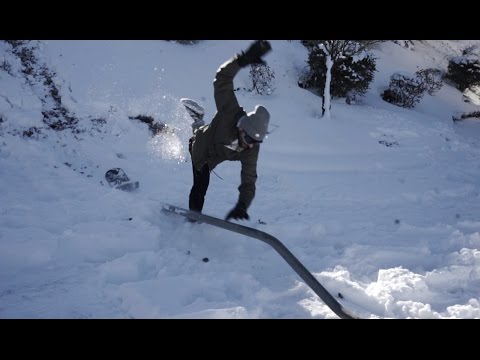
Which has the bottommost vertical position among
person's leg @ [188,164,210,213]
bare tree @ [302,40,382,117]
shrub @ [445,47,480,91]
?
person's leg @ [188,164,210,213]

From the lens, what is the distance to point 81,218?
4086 millimetres

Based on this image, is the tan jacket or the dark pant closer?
the tan jacket

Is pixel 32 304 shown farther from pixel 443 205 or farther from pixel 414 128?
pixel 414 128

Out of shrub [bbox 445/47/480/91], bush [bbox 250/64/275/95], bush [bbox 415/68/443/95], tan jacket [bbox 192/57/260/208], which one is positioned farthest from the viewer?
shrub [bbox 445/47/480/91]

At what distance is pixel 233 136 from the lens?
3801mm

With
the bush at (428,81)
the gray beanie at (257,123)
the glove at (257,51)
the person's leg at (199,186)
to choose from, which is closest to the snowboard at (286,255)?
the person's leg at (199,186)

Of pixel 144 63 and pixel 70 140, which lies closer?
pixel 70 140

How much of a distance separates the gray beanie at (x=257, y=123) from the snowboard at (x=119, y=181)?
2.27 metres

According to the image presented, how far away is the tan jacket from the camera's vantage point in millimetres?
3766

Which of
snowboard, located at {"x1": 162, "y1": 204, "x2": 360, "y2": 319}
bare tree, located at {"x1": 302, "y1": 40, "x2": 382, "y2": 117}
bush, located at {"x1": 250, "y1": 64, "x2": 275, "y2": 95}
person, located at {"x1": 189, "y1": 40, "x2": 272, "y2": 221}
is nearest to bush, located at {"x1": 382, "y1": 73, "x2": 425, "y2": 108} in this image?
bare tree, located at {"x1": 302, "y1": 40, "x2": 382, "y2": 117}

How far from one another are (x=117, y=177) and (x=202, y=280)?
2259mm

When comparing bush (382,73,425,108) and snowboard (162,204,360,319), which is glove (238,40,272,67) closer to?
snowboard (162,204,360,319)

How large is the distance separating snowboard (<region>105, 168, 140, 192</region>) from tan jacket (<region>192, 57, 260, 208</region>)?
1.41m

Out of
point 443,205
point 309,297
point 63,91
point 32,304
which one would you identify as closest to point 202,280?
point 309,297
